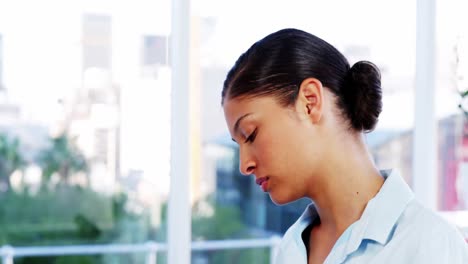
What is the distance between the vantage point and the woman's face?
128 centimetres

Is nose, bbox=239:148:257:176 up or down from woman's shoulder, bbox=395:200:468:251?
up

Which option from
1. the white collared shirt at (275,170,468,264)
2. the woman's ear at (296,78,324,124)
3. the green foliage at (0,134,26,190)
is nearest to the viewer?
the white collared shirt at (275,170,468,264)

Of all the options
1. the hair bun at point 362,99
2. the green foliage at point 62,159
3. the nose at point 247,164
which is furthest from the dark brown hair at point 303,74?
the green foliage at point 62,159

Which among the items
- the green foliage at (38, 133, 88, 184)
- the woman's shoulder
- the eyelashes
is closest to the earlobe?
the eyelashes

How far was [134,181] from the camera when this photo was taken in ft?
10.0

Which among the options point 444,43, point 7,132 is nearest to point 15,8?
point 7,132

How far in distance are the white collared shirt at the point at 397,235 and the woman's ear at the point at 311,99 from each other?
175 mm

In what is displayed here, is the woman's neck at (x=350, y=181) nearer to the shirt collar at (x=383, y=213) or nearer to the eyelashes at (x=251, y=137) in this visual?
the shirt collar at (x=383, y=213)

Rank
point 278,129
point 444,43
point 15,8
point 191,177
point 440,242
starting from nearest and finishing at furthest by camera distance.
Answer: point 440,242
point 278,129
point 15,8
point 191,177
point 444,43

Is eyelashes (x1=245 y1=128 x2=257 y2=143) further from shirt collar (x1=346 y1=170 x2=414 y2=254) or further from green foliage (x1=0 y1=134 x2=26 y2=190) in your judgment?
green foliage (x1=0 y1=134 x2=26 y2=190)

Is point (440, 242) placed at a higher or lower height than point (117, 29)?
lower

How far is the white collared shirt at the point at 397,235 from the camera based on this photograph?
1.13 meters

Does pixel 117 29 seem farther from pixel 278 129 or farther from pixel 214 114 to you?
pixel 278 129

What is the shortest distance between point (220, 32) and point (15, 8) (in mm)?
844
